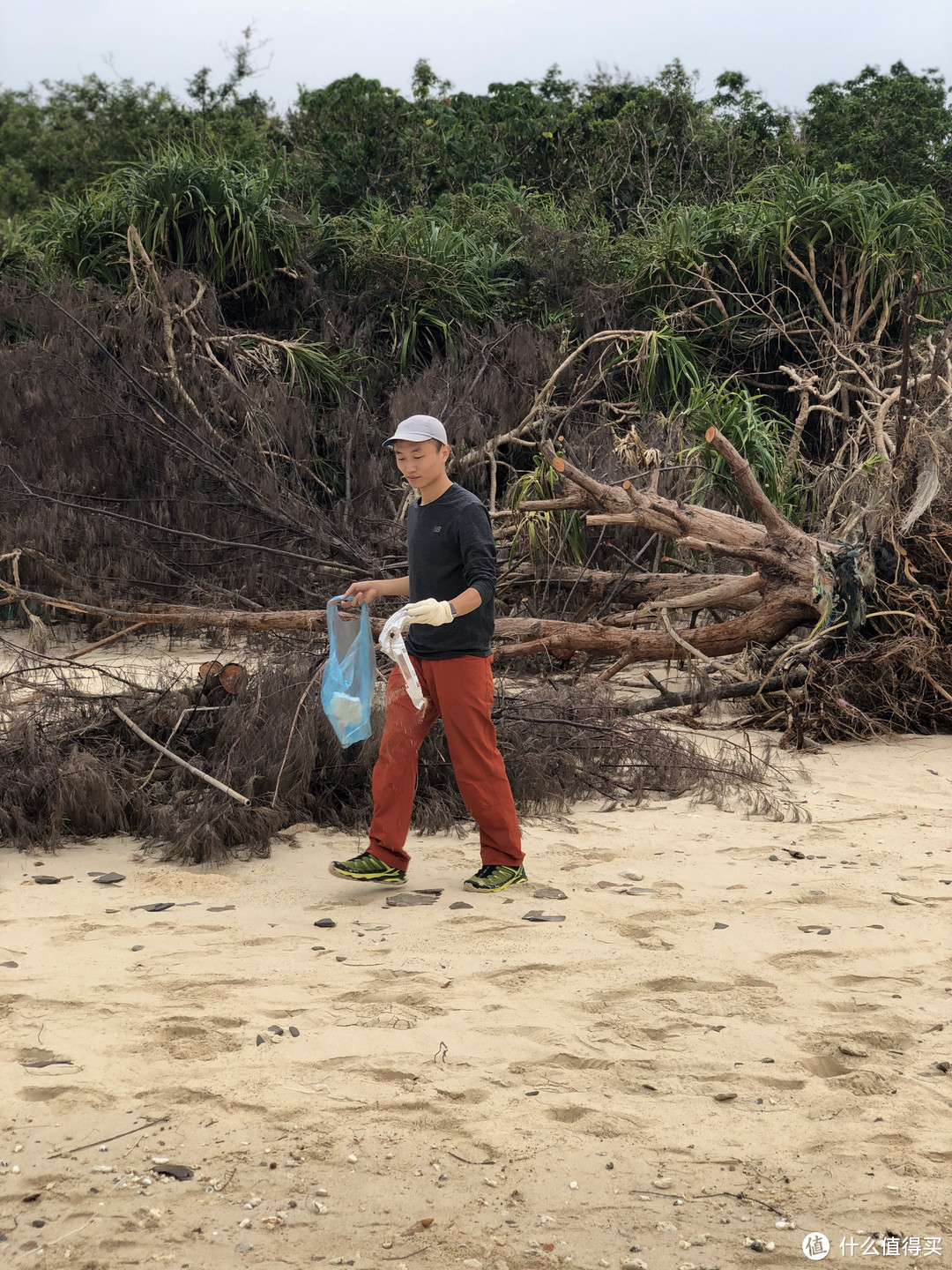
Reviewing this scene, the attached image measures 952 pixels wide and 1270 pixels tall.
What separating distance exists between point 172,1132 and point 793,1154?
3.96 feet

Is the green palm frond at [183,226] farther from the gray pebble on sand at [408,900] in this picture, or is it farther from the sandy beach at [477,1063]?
the gray pebble on sand at [408,900]

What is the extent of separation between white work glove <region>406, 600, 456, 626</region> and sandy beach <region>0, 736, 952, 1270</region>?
90 centimetres

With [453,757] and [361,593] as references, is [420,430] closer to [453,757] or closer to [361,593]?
[361,593]

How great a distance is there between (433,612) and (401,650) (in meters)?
0.18

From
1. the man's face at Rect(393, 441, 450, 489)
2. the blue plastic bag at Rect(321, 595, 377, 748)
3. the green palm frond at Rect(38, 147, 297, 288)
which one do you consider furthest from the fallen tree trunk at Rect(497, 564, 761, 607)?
the green palm frond at Rect(38, 147, 297, 288)

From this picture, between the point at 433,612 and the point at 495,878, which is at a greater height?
the point at 433,612

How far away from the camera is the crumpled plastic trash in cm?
362

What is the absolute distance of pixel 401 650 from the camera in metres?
3.64

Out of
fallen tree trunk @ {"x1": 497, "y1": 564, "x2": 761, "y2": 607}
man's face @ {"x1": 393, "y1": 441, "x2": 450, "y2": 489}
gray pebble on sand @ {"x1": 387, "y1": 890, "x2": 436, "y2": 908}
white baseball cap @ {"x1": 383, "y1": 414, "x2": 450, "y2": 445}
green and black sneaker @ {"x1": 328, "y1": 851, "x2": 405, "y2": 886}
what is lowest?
gray pebble on sand @ {"x1": 387, "y1": 890, "x2": 436, "y2": 908}

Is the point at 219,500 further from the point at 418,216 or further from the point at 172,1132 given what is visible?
the point at 172,1132

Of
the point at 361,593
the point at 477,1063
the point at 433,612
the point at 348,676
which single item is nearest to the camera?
the point at 477,1063

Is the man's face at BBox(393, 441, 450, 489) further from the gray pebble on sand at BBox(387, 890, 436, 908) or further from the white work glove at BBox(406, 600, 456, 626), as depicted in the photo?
the gray pebble on sand at BBox(387, 890, 436, 908)

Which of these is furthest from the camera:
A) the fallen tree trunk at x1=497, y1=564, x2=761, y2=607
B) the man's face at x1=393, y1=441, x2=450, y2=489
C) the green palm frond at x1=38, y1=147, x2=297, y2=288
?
the green palm frond at x1=38, y1=147, x2=297, y2=288

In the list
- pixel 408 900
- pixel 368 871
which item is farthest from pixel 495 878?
pixel 368 871
